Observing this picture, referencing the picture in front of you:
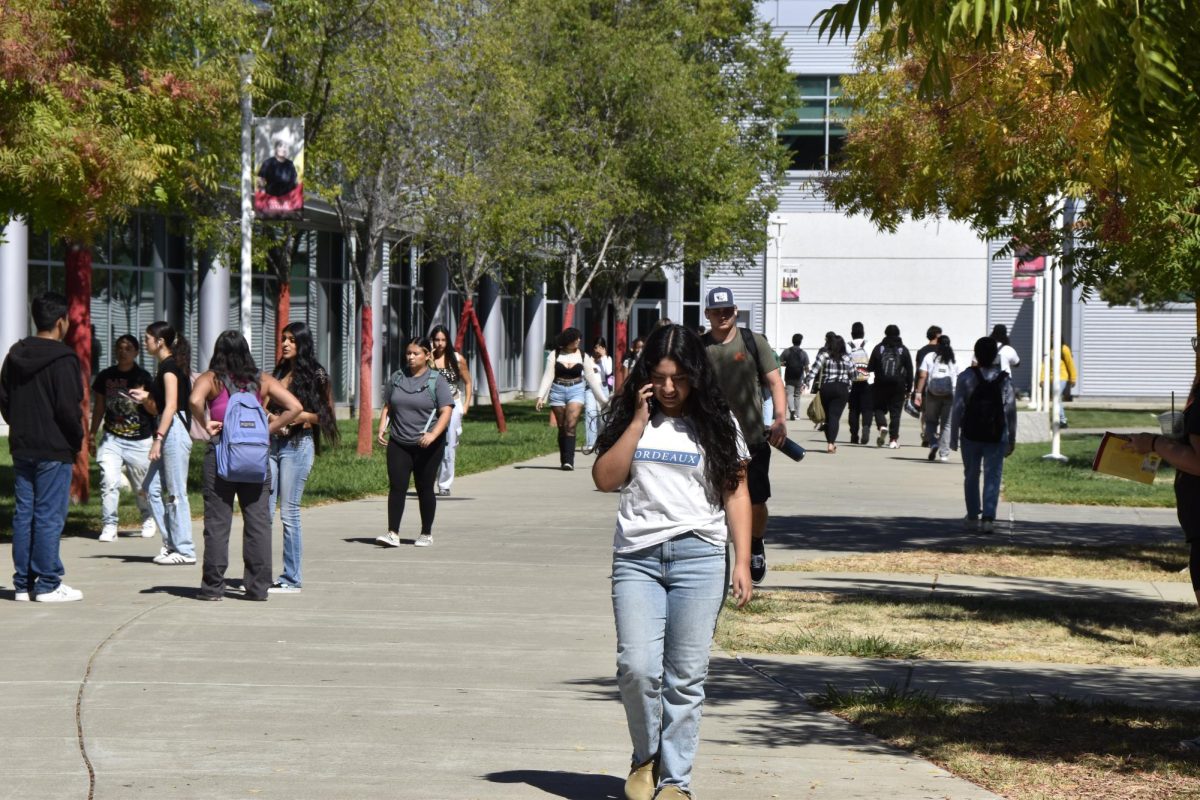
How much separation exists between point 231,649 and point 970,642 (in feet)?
12.7

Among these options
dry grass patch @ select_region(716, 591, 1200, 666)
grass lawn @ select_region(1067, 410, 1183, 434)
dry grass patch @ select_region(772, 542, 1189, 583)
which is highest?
dry grass patch @ select_region(716, 591, 1200, 666)

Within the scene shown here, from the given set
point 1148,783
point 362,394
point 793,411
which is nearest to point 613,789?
point 1148,783

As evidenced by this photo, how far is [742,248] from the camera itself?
42344mm

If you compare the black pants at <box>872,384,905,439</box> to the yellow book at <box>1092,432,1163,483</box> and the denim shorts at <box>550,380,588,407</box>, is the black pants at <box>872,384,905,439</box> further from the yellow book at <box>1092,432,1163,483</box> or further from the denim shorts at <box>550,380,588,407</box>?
the yellow book at <box>1092,432,1163,483</box>

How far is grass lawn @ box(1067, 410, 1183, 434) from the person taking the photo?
35.9 meters

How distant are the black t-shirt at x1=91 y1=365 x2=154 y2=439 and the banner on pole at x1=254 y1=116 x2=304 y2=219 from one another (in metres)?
6.54

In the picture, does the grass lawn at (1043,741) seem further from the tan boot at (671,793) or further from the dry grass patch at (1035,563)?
the dry grass patch at (1035,563)

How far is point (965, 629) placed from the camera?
1000 centimetres

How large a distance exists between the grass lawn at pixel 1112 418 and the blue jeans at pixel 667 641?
2782 cm

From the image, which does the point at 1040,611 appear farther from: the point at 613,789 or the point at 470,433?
the point at 470,433

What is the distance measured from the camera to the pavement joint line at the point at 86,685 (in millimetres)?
6180

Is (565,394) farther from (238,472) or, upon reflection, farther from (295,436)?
(238,472)

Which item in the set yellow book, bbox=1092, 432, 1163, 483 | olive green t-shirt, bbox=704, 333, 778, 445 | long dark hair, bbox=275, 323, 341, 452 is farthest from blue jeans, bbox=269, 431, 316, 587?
yellow book, bbox=1092, 432, 1163, 483

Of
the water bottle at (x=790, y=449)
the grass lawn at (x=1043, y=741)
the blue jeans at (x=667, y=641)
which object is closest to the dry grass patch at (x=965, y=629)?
the water bottle at (x=790, y=449)
